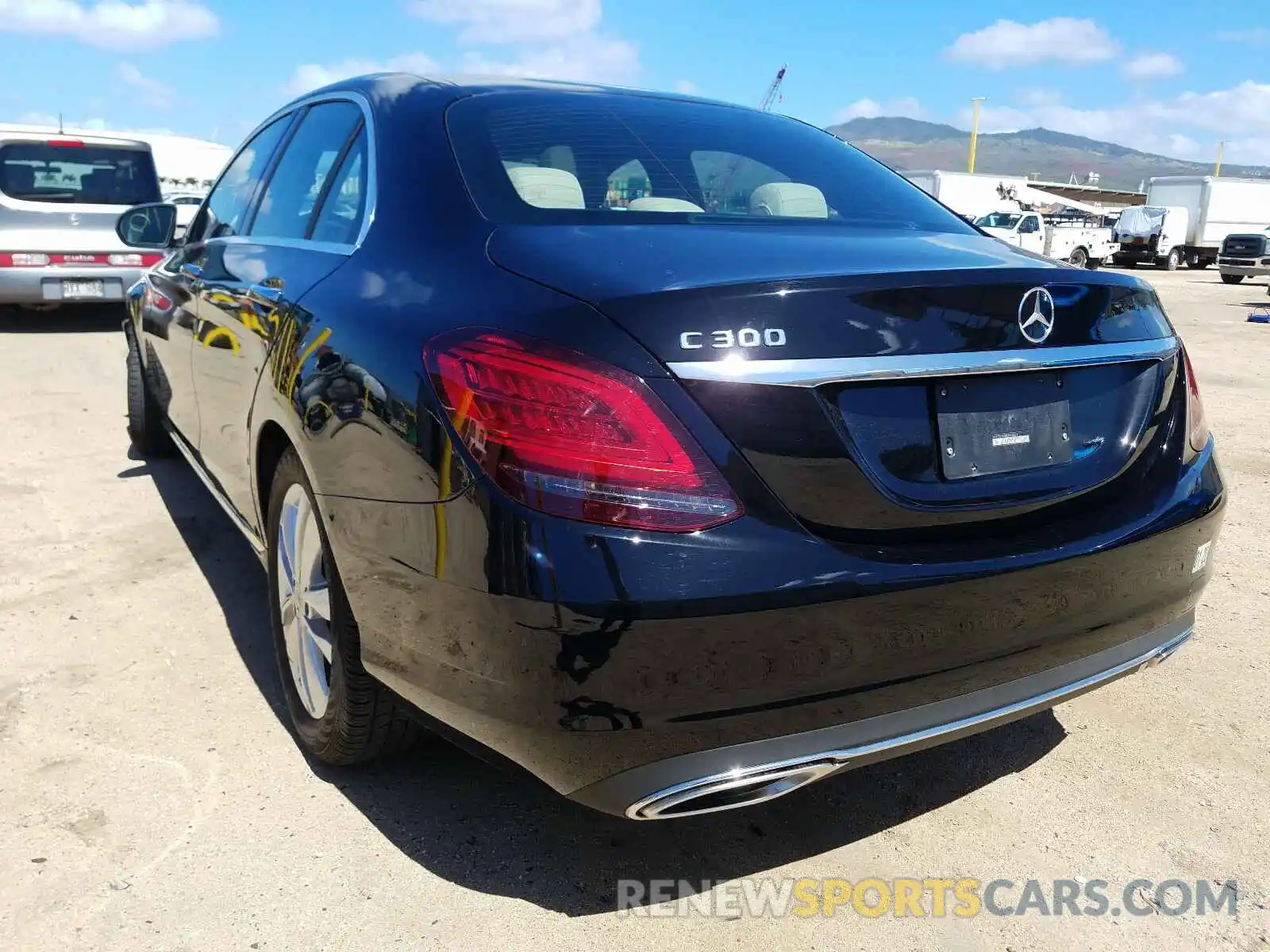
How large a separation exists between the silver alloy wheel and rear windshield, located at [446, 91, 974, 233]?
2.75 feet

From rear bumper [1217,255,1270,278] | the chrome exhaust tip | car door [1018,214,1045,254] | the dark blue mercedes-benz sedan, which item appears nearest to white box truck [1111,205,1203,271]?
car door [1018,214,1045,254]

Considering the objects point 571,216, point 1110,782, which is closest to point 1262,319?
point 1110,782

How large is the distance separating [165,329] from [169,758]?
1891 mm

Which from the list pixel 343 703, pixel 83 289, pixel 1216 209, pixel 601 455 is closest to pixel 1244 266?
pixel 1216 209

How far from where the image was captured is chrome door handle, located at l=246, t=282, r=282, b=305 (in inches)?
99.3

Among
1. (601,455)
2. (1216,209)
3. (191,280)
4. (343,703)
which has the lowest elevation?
(343,703)

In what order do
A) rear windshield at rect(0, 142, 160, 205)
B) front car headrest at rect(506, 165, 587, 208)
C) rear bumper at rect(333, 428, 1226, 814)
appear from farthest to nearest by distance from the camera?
rear windshield at rect(0, 142, 160, 205), front car headrest at rect(506, 165, 587, 208), rear bumper at rect(333, 428, 1226, 814)

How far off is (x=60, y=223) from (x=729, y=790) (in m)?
9.98

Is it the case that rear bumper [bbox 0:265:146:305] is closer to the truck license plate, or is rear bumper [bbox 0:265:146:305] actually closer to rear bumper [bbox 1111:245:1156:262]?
the truck license plate

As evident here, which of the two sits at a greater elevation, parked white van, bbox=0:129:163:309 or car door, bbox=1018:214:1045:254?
car door, bbox=1018:214:1045:254

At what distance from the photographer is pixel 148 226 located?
425 centimetres

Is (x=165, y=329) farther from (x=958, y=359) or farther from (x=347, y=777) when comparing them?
(x=958, y=359)

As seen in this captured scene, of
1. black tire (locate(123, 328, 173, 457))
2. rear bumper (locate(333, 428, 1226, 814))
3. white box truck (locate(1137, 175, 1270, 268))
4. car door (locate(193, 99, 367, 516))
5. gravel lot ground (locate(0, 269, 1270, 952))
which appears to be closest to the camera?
rear bumper (locate(333, 428, 1226, 814))

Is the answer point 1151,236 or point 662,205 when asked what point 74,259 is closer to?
point 662,205
